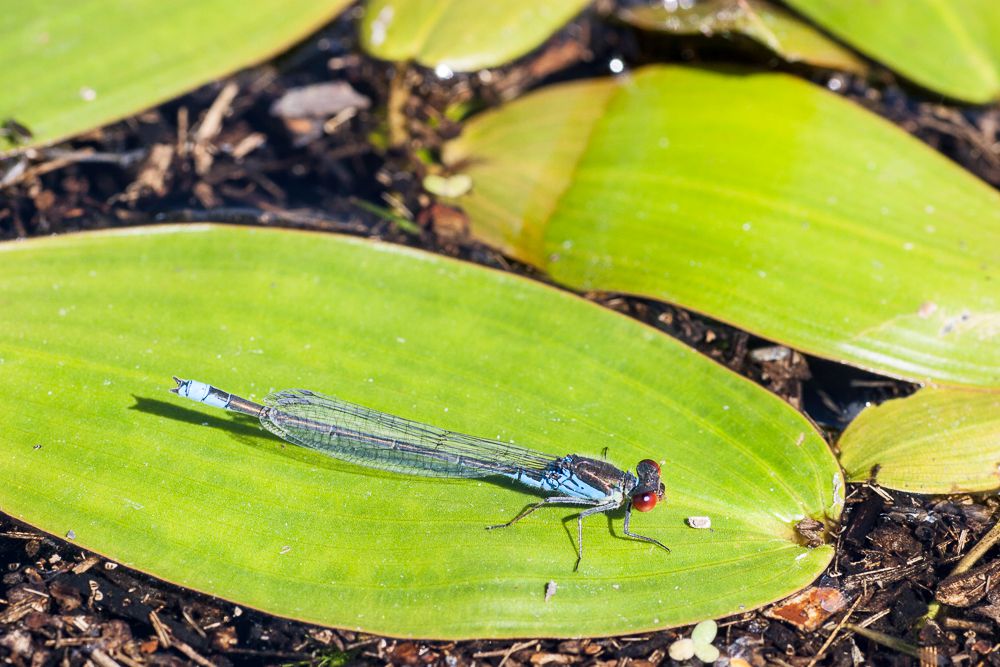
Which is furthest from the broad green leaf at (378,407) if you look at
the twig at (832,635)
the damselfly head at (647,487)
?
the twig at (832,635)

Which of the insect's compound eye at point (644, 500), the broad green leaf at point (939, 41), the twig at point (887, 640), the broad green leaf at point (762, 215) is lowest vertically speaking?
the twig at point (887, 640)

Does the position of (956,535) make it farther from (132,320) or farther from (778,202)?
(132,320)

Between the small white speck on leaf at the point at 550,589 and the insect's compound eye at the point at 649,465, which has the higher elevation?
the insect's compound eye at the point at 649,465

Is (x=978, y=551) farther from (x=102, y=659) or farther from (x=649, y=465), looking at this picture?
(x=102, y=659)

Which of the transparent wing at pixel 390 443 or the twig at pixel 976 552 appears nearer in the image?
the transparent wing at pixel 390 443

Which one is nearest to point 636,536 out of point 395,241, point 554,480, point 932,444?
point 554,480

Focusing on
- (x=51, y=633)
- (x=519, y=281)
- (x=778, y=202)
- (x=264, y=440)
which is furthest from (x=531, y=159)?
(x=51, y=633)

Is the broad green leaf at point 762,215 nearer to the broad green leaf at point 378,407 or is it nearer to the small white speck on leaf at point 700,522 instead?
the broad green leaf at point 378,407
